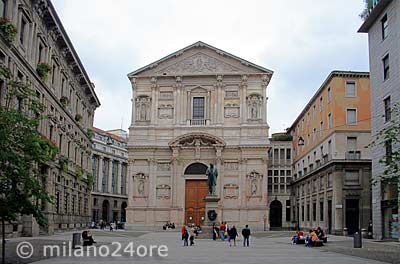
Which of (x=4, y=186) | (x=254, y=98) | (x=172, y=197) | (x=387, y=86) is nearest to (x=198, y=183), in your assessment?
(x=172, y=197)

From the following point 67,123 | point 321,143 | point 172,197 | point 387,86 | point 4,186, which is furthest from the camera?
point 172,197

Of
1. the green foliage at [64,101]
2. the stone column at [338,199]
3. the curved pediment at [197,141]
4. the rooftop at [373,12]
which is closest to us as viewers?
the rooftop at [373,12]

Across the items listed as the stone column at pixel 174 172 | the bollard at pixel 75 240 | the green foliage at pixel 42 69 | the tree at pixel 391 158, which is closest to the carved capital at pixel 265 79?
Answer: the stone column at pixel 174 172

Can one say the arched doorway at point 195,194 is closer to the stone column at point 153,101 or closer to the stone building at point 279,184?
the stone column at point 153,101

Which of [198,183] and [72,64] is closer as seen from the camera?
[72,64]

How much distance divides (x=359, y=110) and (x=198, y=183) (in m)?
24.4

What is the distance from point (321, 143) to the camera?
61.6 m

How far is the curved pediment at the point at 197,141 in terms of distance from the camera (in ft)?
230

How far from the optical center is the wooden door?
6956 centimetres

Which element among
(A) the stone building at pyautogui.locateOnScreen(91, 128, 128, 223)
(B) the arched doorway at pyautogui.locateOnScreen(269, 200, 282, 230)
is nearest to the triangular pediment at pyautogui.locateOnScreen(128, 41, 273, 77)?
(B) the arched doorway at pyautogui.locateOnScreen(269, 200, 282, 230)

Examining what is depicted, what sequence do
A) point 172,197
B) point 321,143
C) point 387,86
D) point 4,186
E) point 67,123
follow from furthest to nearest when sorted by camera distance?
point 172,197 < point 321,143 < point 67,123 < point 387,86 < point 4,186

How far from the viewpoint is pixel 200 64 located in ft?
238

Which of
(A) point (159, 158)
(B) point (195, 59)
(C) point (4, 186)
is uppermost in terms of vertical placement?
(B) point (195, 59)

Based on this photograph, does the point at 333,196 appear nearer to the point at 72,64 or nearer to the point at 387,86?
the point at 387,86
